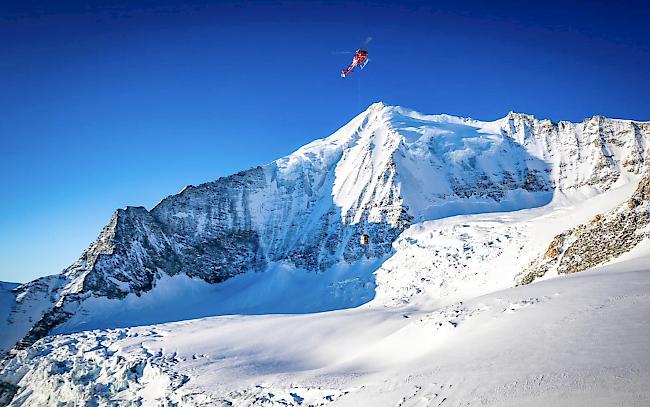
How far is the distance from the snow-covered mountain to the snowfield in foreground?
4353mm

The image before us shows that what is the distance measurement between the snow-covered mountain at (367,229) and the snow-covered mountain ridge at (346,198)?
0.97 ft

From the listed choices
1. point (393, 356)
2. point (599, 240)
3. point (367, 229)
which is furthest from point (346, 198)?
point (393, 356)

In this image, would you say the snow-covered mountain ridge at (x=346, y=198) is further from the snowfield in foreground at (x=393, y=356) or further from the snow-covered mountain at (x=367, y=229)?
the snowfield in foreground at (x=393, y=356)

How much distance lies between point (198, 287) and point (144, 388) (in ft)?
136

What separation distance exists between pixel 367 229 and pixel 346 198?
458 inches

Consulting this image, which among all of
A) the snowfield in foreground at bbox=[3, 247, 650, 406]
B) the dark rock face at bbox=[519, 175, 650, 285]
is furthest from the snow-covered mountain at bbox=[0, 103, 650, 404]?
the snowfield in foreground at bbox=[3, 247, 650, 406]

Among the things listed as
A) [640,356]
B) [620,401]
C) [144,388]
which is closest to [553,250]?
[640,356]

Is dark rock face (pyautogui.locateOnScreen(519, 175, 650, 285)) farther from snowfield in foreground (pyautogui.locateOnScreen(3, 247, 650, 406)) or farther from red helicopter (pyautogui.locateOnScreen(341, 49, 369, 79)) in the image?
red helicopter (pyautogui.locateOnScreen(341, 49, 369, 79))

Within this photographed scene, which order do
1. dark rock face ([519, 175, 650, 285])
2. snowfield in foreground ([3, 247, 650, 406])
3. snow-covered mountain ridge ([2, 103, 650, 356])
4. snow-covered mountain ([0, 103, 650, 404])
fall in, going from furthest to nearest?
snow-covered mountain ridge ([2, 103, 650, 356]) → snow-covered mountain ([0, 103, 650, 404]) → dark rock face ([519, 175, 650, 285]) → snowfield in foreground ([3, 247, 650, 406])

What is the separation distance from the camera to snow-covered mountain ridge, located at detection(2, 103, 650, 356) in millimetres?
75875

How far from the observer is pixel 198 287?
77.9m

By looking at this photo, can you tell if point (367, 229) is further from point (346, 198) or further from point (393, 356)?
point (393, 356)

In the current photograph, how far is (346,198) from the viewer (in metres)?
90.1

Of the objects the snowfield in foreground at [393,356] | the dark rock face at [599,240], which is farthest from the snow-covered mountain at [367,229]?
the snowfield in foreground at [393,356]
